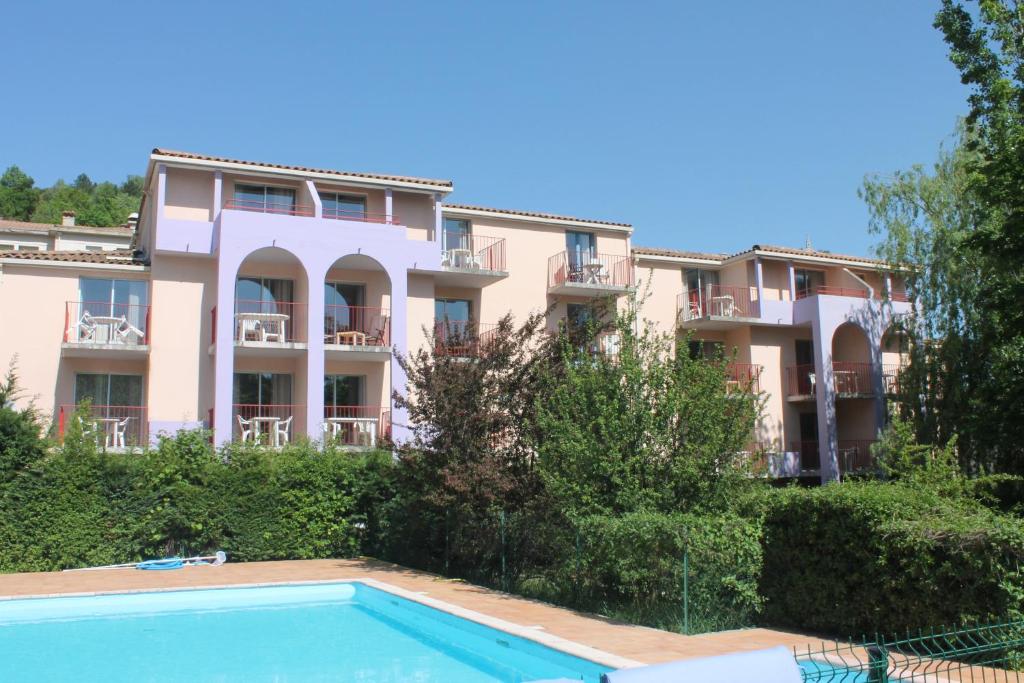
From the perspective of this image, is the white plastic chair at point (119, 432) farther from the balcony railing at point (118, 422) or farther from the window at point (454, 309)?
the window at point (454, 309)

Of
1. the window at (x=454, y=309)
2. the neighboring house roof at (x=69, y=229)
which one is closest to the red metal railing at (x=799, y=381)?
the window at (x=454, y=309)

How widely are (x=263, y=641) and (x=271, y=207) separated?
51.0 feet

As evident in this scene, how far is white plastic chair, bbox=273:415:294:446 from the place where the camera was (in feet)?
75.9

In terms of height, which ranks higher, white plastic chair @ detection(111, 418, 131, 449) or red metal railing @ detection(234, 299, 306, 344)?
red metal railing @ detection(234, 299, 306, 344)

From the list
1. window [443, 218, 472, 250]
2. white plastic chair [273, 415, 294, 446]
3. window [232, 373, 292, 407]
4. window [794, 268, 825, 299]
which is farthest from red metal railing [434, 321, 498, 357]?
window [794, 268, 825, 299]

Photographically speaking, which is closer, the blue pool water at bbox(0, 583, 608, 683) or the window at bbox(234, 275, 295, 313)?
the blue pool water at bbox(0, 583, 608, 683)

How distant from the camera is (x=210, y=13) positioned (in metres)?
14.8

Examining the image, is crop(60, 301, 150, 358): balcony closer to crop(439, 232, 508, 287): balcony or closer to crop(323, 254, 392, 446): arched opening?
crop(323, 254, 392, 446): arched opening

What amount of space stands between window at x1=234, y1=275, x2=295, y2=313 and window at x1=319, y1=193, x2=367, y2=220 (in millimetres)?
2478

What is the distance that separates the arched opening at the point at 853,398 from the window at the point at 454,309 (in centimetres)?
1358

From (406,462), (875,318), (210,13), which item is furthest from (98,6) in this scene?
(875,318)

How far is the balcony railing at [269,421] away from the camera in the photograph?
2303 centimetres

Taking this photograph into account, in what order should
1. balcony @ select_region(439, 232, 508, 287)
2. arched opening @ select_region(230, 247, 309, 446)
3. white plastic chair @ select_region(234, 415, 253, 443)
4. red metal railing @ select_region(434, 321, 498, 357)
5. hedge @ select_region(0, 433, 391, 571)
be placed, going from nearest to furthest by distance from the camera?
red metal railing @ select_region(434, 321, 498, 357) → hedge @ select_region(0, 433, 391, 571) → white plastic chair @ select_region(234, 415, 253, 443) → arched opening @ select_region(230, 247, 309, 446) → balcony @ select_region(439, 232, 508, 287)

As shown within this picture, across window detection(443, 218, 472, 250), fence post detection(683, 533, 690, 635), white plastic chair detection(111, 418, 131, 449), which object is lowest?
fence post detection(683, 533, 690, 635)
